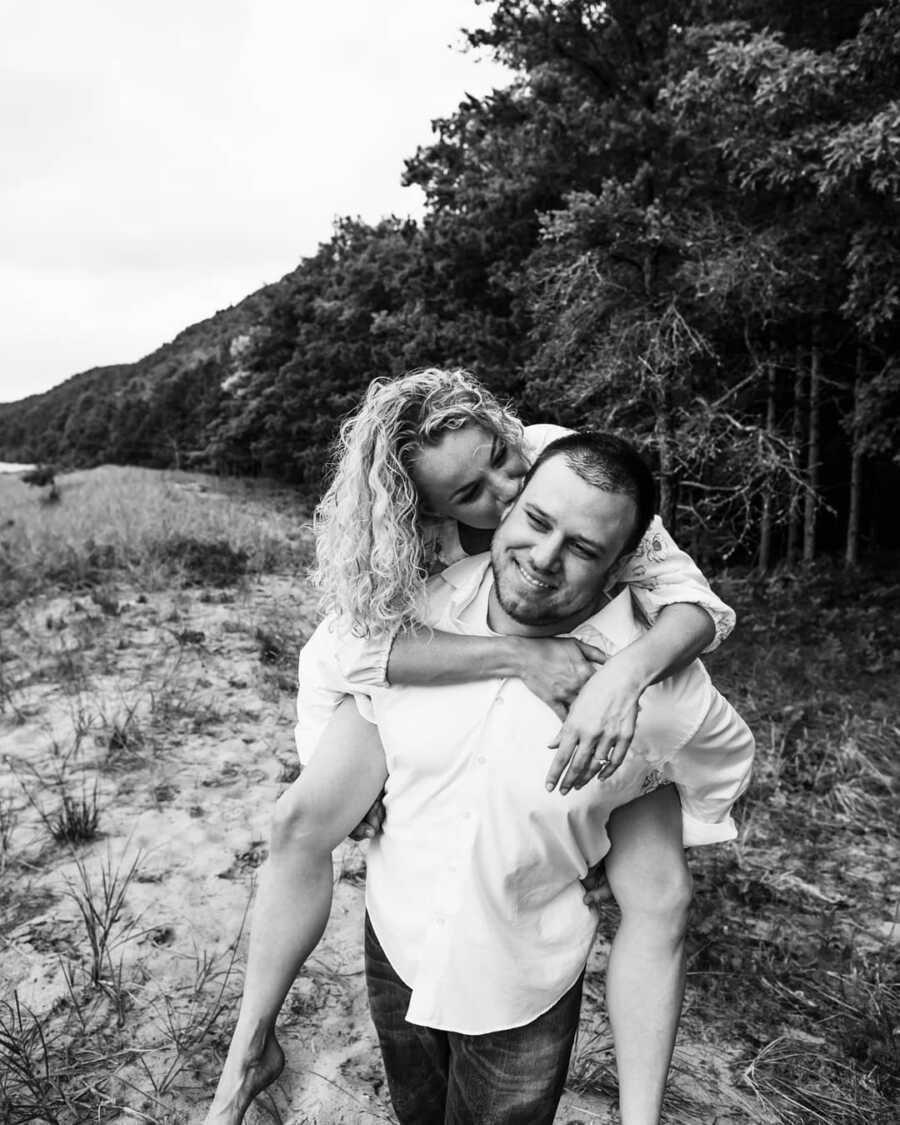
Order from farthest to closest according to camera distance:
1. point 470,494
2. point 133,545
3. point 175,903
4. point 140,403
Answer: point 140,403 < point 133,545 < point 175,903 < point 470,494

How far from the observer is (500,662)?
1.59 meters

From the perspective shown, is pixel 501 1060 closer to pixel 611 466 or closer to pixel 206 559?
pixel 611 466

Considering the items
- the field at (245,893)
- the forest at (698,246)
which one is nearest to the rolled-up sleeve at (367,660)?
the field at (245,893)

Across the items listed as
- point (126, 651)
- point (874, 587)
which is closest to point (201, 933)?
point (126, 651)

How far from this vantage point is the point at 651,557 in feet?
5.89

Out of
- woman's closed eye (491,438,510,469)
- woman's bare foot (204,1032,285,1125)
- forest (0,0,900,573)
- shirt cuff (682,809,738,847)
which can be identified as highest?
forest (0,0,900,573)

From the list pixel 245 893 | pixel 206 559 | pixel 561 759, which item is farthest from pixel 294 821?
pixel 206 559

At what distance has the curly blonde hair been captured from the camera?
170cm

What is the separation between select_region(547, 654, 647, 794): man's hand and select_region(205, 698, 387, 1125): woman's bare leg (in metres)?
0.48

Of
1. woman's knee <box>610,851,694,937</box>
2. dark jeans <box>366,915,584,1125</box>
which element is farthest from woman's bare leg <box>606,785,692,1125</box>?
dark jeans <box>366,915,584,1125</box>

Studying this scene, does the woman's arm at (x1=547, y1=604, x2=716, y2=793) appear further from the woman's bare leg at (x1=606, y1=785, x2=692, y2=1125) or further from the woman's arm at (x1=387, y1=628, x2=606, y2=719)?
the woman's bare leg at (x1=606, y1=785, x2=692, y2=1125)

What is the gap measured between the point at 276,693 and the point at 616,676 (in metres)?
4.51

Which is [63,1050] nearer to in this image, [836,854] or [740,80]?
[836,854]

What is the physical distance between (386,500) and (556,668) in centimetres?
52
